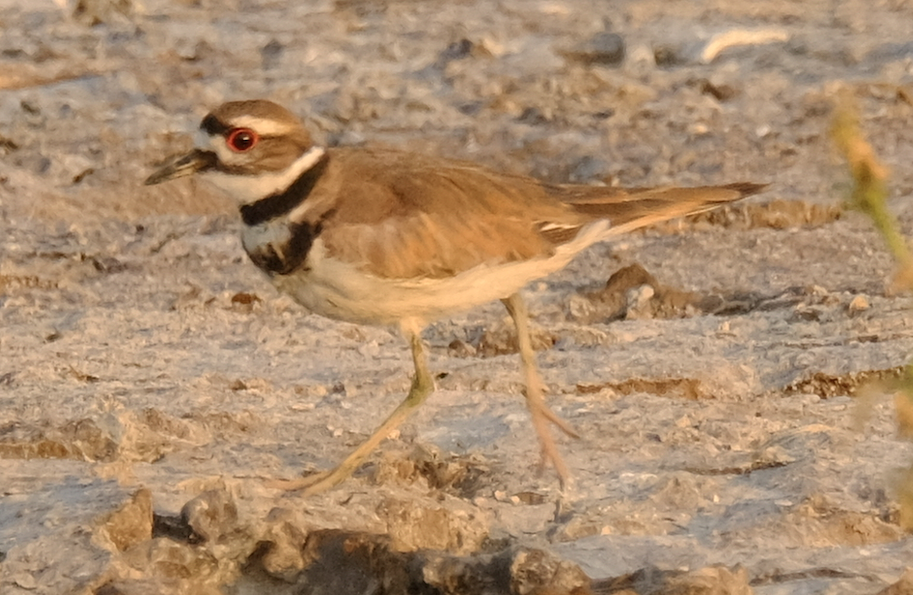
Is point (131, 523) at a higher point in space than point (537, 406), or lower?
lower

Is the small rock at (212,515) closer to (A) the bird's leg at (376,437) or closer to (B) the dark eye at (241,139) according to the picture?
(A) the bird's leg at (376,437)

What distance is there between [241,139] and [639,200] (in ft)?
3.55

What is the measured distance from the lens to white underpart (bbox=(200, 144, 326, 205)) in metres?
3.54

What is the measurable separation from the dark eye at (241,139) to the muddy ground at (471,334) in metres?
0.76

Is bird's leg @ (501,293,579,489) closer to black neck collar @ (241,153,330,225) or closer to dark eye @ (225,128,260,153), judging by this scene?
black neck collar @ (241,153,330,225)

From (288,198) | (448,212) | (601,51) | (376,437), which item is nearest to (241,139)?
(288,198)

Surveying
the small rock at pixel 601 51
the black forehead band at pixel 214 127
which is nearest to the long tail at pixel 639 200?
the black forehead band at pixel 214 127

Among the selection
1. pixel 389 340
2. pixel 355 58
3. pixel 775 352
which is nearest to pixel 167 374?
pixel 389 340

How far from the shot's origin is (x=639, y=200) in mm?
3844

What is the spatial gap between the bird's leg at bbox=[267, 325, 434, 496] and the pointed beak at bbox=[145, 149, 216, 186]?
2.13 ft

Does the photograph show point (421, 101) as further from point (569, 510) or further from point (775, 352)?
point (569, 510)

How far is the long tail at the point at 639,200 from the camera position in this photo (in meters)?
3.78

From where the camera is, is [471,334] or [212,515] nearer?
[212,515]

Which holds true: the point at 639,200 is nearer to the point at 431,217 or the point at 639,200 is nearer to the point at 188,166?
the point at 431,217
